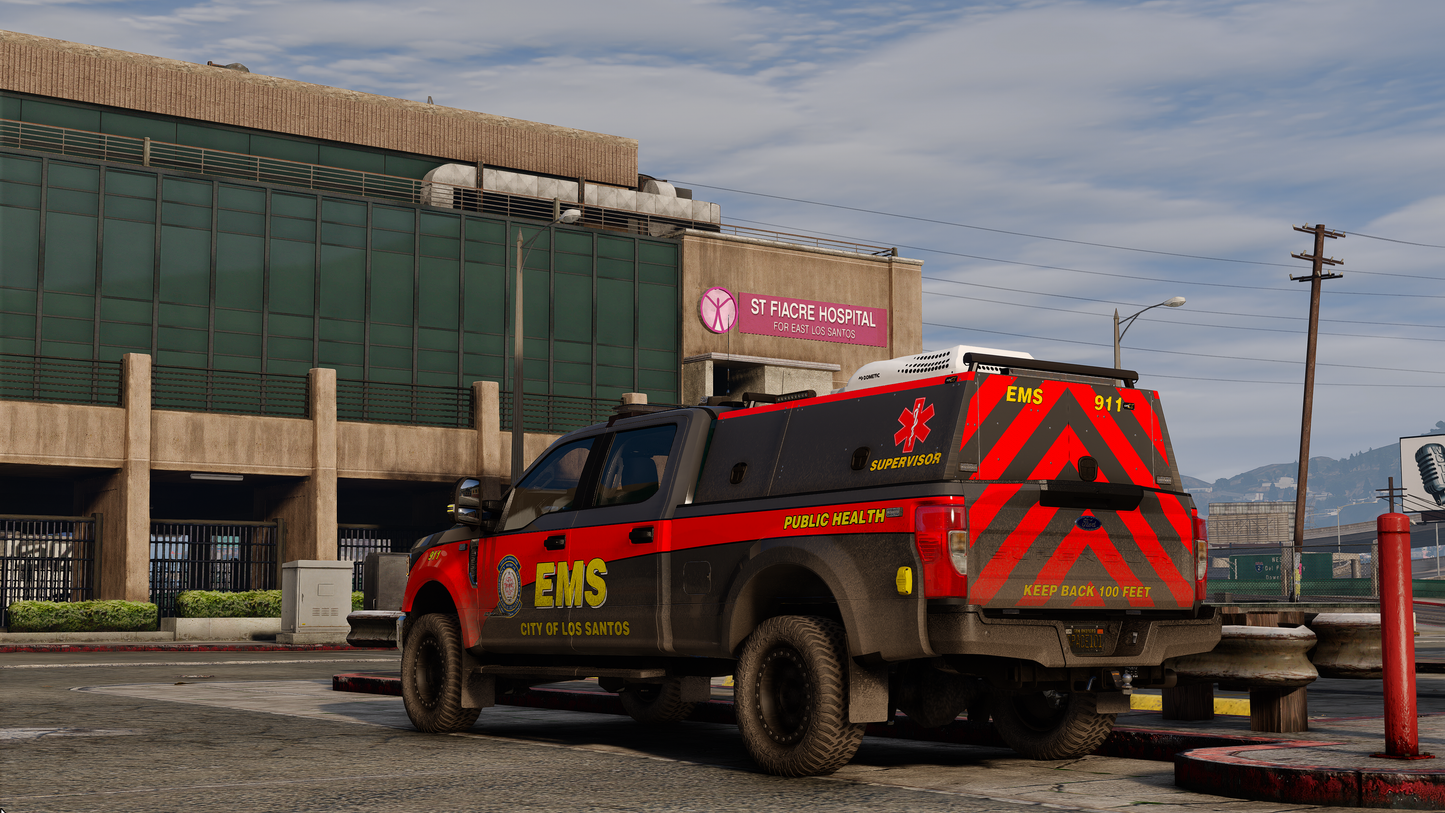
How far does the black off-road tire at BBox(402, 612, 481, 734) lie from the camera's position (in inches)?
439

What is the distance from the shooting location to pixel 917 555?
7898mm

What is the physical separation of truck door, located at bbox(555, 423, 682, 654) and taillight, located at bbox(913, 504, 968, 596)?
2325 millimetres

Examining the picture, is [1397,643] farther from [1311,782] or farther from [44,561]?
[44,561]

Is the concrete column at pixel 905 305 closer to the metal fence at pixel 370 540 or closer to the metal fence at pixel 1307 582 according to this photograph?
the metal fence at pixel 1307 582

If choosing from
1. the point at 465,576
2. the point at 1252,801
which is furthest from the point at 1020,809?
the point at 465,576

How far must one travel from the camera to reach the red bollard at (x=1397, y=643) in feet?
24.0

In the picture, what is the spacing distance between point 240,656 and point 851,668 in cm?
2208

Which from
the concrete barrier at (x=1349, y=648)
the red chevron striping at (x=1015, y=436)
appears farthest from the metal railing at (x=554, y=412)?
the red chevron striping at (x=1015, y=436)

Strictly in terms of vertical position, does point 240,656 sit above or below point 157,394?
below

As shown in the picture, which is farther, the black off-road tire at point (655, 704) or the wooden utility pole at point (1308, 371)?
the wooden utility pole at point (1308, 371)

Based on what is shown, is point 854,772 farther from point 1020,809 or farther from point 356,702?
point 356,702

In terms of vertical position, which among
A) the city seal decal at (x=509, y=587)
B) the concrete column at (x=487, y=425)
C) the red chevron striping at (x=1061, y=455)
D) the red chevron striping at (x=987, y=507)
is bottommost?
the city seal decal at (x=509, y=587)

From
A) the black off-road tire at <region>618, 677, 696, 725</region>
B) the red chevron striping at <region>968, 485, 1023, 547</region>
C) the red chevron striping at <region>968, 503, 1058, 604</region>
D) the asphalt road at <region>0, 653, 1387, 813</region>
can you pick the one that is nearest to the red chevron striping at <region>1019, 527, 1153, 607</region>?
the red chevron striping at <region>968, 503, 1058, 604</region>

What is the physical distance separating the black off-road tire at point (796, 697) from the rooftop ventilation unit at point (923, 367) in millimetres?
1675
